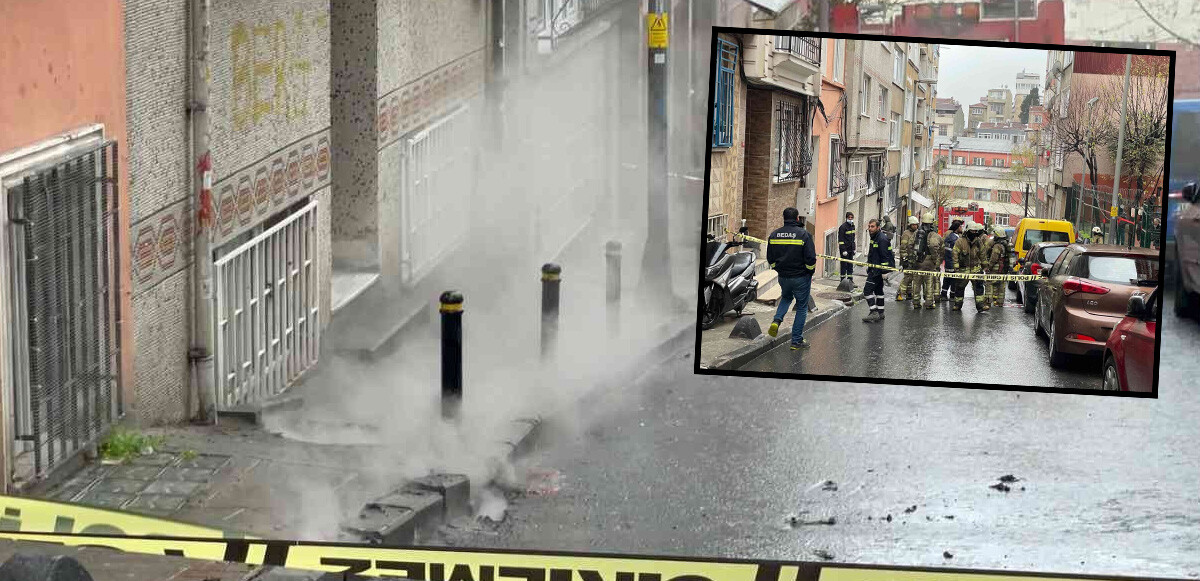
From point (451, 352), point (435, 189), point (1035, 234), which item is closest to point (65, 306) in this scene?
point (451, 352)

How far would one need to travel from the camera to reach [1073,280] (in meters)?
6.48

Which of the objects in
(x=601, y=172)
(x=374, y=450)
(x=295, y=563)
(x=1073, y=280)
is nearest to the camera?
(x=295, y=563)

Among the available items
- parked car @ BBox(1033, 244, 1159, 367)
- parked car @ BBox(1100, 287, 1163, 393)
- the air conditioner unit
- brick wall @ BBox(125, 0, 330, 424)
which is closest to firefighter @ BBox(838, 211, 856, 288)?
the air conditioner unit

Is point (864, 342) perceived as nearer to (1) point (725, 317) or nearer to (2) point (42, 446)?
(1) point (725, 317)

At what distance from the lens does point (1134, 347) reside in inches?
252

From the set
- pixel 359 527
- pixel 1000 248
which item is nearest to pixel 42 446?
pixel 359 527

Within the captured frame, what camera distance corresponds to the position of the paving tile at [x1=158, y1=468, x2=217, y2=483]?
6.44m

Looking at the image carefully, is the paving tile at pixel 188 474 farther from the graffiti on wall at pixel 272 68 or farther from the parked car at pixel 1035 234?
the parked car at pixel 1035 234

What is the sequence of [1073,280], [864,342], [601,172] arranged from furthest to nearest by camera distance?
[601,172] < [1073,280] < [864,342]

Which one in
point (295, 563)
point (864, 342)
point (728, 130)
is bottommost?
point (295, 563)

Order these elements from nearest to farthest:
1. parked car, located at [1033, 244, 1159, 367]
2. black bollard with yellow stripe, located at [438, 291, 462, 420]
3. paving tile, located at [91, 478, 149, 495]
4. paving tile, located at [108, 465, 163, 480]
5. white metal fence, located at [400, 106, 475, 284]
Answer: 1. parked car, located at [1033, 244, 1159, 367]
2. paving tile, located at [91, 478, 149, 495]
3. paving tile, located at [108, 465, 163, 480]
4. black bollard with yellow stripe, located at [438, 291, 462, 420]
5. white metal fence, located at [400, 106, 475, 284]

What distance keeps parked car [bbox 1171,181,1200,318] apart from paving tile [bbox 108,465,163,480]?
31.3 feet

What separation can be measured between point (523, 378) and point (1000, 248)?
447 cm

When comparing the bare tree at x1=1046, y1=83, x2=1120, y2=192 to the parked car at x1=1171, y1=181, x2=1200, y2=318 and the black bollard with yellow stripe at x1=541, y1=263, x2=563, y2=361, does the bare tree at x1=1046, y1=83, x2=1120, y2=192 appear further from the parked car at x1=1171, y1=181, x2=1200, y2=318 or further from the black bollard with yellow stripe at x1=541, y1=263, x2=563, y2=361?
the parked car at x1=1171, y1=181, x2=1200, y2=318
